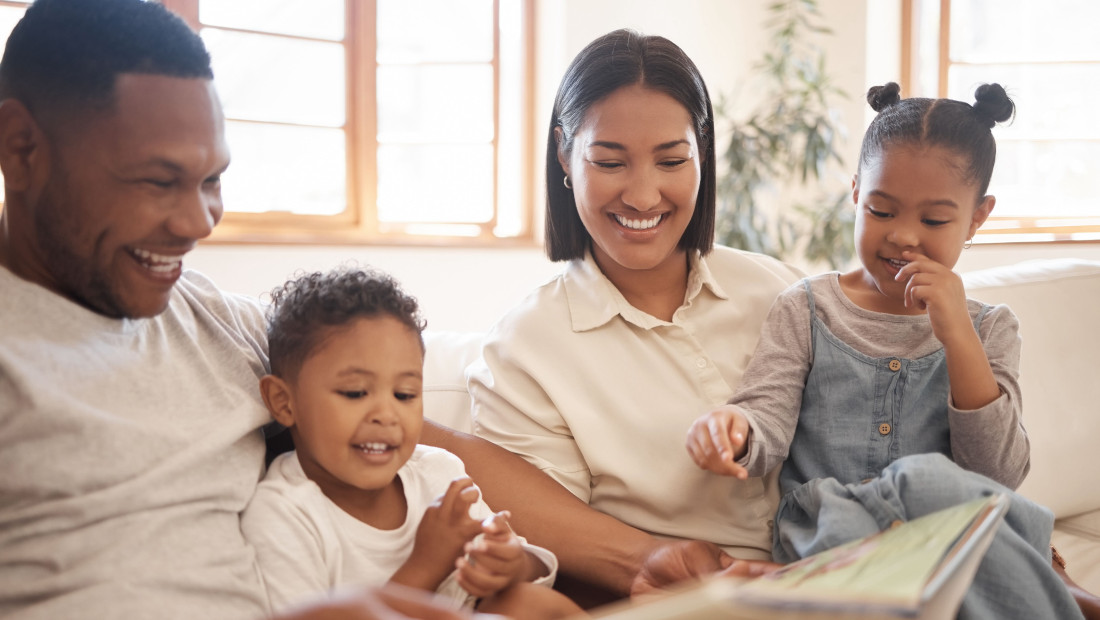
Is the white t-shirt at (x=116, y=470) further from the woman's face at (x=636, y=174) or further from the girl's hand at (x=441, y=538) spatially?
the woman's face at (x=636, y=174)

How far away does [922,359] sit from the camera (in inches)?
64.2

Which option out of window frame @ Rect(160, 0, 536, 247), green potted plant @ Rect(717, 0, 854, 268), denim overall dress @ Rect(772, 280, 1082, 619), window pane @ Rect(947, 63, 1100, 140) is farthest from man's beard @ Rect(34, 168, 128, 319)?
window pane @ Rect(947, 63, 1100, 140)

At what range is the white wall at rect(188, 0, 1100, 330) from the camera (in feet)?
14.2

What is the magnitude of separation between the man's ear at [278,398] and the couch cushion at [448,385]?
54 cm

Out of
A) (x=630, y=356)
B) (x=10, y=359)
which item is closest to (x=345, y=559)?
(x=10, y=359)

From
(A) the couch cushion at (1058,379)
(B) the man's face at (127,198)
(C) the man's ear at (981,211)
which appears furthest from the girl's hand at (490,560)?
(A) the couch cushion at (1058,379)

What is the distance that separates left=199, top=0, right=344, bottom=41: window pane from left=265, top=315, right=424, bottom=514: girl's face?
318cm

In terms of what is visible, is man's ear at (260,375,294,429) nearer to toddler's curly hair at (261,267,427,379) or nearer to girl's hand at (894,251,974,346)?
toddler's curly hair at (261,267,427,379)

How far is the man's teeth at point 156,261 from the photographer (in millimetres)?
1261

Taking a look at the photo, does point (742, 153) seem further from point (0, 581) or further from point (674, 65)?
point (0, 581)

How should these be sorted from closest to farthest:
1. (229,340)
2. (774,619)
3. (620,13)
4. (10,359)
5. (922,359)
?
(774,619) → (10,359) → (229,340) → (922,359) → (620,13)

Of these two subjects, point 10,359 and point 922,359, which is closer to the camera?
point 10,359

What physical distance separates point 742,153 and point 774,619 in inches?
140

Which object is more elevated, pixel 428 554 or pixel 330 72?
pixel 330 72
